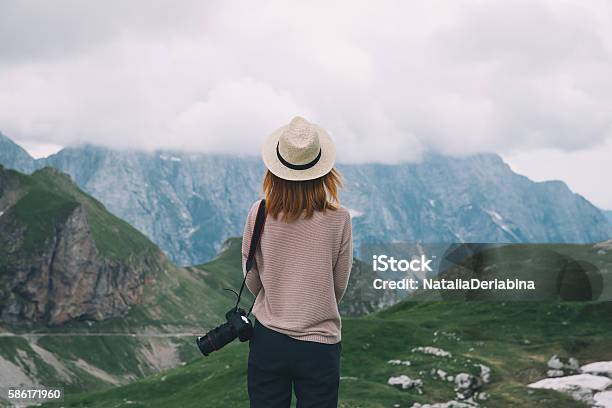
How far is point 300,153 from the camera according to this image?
452 inches

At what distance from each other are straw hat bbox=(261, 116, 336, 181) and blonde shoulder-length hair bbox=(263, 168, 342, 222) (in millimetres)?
127

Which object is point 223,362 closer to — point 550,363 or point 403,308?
point 403,308

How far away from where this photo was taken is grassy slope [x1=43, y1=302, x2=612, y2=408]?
55.3 meters

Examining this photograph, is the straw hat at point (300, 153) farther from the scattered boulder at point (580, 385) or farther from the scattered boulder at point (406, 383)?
the scattered boulder at point (406, 383)

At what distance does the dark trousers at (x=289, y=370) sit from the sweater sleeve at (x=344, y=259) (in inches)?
39.0

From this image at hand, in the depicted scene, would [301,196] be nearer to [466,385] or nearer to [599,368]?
[466,385]

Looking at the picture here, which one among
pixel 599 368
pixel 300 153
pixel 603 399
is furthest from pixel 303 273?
pixel 599 368

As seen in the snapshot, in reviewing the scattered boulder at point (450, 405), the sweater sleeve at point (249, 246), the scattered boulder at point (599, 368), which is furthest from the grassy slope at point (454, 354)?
the sweater sleeve at point (249, 246)

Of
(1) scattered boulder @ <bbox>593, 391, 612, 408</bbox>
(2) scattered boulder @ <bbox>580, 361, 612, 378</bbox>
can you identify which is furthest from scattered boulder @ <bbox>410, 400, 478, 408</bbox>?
(2) scattered boulder @ <bbox>580, 361, 612, 378</bbox>

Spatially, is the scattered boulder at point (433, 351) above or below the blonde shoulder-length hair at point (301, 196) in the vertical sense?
above

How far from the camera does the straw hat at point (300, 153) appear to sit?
37.4 feet

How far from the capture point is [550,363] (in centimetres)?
6212

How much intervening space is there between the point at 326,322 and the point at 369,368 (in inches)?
2417

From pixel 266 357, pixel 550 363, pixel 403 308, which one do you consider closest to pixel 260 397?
pixel 266 357
